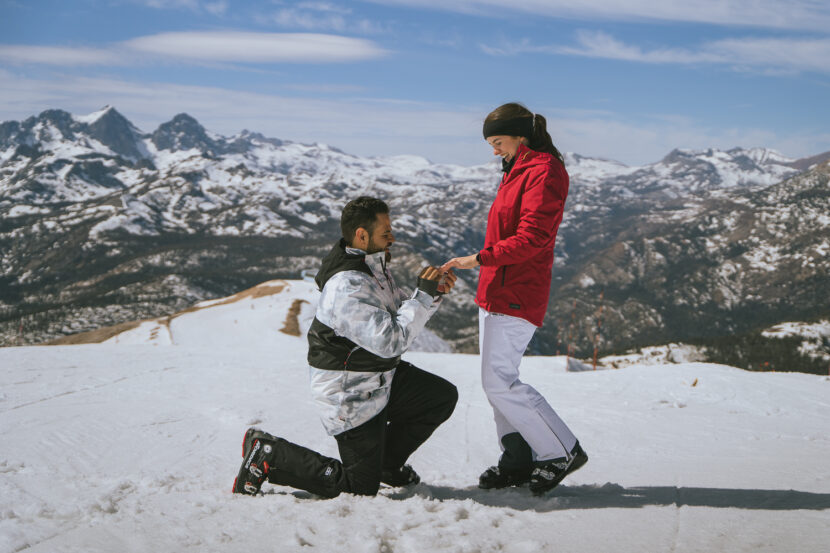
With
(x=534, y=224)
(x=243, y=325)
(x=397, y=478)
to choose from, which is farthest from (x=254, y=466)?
(x=243, y=325)

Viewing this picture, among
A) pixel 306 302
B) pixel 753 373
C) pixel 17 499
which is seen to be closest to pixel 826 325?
pixel 306 302

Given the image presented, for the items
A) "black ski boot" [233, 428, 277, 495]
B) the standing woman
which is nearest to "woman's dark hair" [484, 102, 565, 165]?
the standing woman

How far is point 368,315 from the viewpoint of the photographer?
185 inches

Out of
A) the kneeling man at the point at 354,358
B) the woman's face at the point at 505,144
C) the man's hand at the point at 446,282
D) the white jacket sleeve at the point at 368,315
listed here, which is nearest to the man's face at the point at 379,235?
the kneeling man at the point at 354,358

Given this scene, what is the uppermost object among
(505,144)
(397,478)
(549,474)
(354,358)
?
(505,144)

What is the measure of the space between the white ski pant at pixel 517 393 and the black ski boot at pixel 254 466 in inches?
80.6

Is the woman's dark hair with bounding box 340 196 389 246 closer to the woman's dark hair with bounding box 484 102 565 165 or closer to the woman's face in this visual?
the woman's face

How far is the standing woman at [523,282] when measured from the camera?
502cm

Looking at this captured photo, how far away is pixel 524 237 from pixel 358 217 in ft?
4.77

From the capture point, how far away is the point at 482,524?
4227 mm

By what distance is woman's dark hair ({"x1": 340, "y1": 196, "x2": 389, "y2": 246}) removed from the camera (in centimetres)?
500

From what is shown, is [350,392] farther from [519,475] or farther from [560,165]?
[560,165]

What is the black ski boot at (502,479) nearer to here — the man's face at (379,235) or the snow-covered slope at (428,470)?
the snow-covered slope at (428,470)

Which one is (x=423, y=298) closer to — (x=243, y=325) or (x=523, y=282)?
(x=523, y=282)
